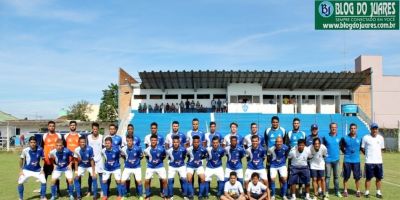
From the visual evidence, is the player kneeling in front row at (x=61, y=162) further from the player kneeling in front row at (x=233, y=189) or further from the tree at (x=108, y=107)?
the tree at (x=108, y=107)

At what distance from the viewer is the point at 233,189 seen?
31.9ft

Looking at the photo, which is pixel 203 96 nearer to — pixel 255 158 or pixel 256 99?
pixel 256 99

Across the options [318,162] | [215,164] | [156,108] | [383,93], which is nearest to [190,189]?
[215,164]

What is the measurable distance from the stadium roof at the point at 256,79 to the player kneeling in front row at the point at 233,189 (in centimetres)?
2622

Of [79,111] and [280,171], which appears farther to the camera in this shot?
[79,111]

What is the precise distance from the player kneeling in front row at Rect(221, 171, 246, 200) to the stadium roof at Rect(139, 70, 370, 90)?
2622cm

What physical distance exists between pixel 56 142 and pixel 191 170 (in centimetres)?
367

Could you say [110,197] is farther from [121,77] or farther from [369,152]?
[121,77]

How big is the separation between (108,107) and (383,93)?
40363 mm

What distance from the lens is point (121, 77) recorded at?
3994 centimetres

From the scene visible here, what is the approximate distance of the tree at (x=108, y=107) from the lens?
211ft

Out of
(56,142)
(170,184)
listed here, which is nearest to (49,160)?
(56,142)

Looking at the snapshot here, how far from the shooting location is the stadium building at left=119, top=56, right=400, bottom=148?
121 feet

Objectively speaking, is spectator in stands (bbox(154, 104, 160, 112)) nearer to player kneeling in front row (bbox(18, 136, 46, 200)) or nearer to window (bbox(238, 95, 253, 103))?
window (bbox(238, 95, 253, 103))
